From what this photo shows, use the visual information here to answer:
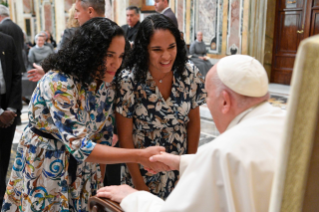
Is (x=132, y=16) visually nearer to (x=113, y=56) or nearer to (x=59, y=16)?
(x=113, y=56)

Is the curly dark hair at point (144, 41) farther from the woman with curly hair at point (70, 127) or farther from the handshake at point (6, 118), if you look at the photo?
the handshake at point (6, 118)

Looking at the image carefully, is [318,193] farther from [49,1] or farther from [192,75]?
[49,1]

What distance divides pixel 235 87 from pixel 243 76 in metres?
0.05

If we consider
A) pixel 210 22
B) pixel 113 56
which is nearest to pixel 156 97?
pixel 113 56

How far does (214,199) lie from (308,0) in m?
9.29

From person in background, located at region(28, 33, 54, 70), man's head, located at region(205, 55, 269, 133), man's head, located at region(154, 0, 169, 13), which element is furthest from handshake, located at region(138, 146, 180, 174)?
person in background, located at region(28, 33, 54, 70)

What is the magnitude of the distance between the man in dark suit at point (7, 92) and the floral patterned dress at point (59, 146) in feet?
4.35

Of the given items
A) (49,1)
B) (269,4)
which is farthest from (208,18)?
(49,1)

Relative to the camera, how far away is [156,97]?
209 cm

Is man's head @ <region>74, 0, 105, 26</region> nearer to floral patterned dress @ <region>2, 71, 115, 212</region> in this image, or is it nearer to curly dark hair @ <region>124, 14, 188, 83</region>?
curly dark hair @ <region>124, 14, 188, 83</region>

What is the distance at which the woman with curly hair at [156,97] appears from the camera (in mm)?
2039

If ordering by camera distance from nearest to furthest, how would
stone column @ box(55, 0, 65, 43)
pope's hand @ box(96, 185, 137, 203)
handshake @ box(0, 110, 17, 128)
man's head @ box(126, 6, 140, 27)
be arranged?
pope's hand @ box(96, 185, 137, 203), handshake @ box(0, 110, 17, 128), man's head @ box(126, 6, 140, 27), stone column @ box(55, 0, 65, 43)

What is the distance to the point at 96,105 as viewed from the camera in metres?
1.87

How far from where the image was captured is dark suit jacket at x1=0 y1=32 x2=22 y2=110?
124 inches
